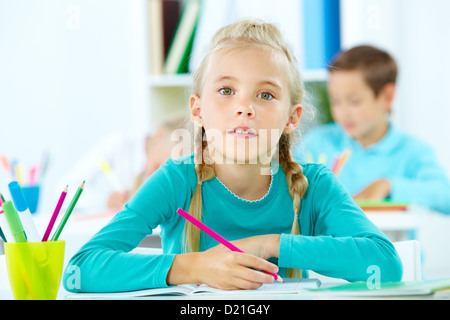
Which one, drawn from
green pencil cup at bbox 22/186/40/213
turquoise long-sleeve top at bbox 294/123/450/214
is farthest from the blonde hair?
turquoise long-sleeve top at bbox 294/123/450/214

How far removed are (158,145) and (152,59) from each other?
16.6 inches

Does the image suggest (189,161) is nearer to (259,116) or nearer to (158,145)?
(259,116)

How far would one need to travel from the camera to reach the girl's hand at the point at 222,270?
0.65 metres

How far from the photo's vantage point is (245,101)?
0.81 metres

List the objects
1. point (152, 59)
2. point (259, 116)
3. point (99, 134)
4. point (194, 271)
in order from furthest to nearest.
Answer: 1. point (99, 134)
2. point (152, 59)
3. point (259, 116)
4. point (194, 271)

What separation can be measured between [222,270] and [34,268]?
0.66 feet

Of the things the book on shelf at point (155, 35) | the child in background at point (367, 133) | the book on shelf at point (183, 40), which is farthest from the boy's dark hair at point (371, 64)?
the book on shelf at point (155, 35)

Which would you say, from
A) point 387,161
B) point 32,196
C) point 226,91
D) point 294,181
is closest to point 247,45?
point 226,91

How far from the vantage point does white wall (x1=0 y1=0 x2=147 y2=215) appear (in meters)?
2.91

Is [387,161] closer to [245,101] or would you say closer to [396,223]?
[396,223]

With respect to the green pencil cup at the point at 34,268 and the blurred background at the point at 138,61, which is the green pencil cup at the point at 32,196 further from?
the green pencil cup at the point at 34,268

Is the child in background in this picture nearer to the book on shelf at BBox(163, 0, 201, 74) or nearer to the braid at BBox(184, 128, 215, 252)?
the book on shelf at BBox(163, 0, 201, 74)
